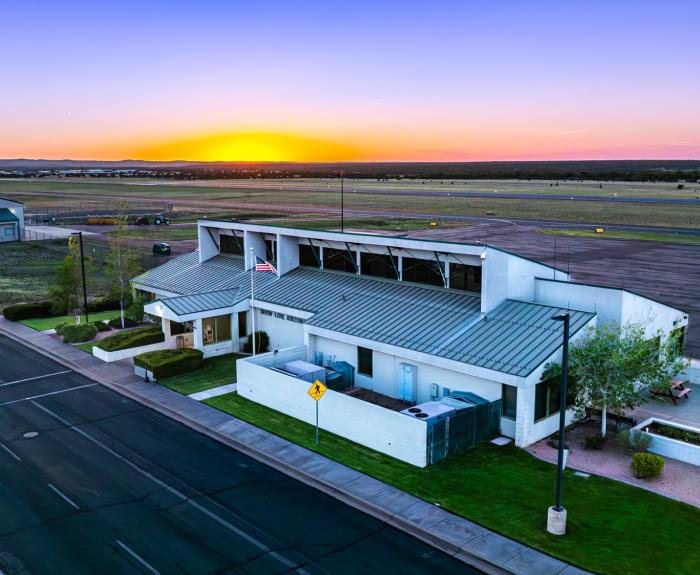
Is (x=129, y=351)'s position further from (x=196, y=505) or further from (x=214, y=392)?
(x=196, y=505)

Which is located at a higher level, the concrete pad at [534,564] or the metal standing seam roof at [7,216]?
the metal standing seam roof at [7,216]

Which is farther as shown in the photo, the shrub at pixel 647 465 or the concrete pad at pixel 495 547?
the shrub at pixel 647 465

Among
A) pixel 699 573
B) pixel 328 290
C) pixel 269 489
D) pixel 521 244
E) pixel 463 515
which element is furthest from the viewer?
pixel 521 244

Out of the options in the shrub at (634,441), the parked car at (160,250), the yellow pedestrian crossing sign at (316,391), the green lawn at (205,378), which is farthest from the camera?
the parked car at (160,250)

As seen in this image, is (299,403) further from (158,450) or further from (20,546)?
(20,546)

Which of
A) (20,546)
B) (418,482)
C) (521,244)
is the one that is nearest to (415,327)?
(418,482)

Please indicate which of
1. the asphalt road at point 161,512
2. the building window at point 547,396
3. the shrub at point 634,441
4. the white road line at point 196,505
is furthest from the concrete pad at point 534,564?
the shrub at point 634,441

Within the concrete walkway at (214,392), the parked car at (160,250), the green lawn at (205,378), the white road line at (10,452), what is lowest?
the green lawn at (205,378)

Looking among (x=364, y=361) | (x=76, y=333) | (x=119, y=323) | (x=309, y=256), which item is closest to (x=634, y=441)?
(x=364, y=361)

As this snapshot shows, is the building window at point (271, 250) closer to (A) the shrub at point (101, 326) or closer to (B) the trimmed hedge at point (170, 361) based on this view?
(B) the trimmed hedge at point (170, 361)
